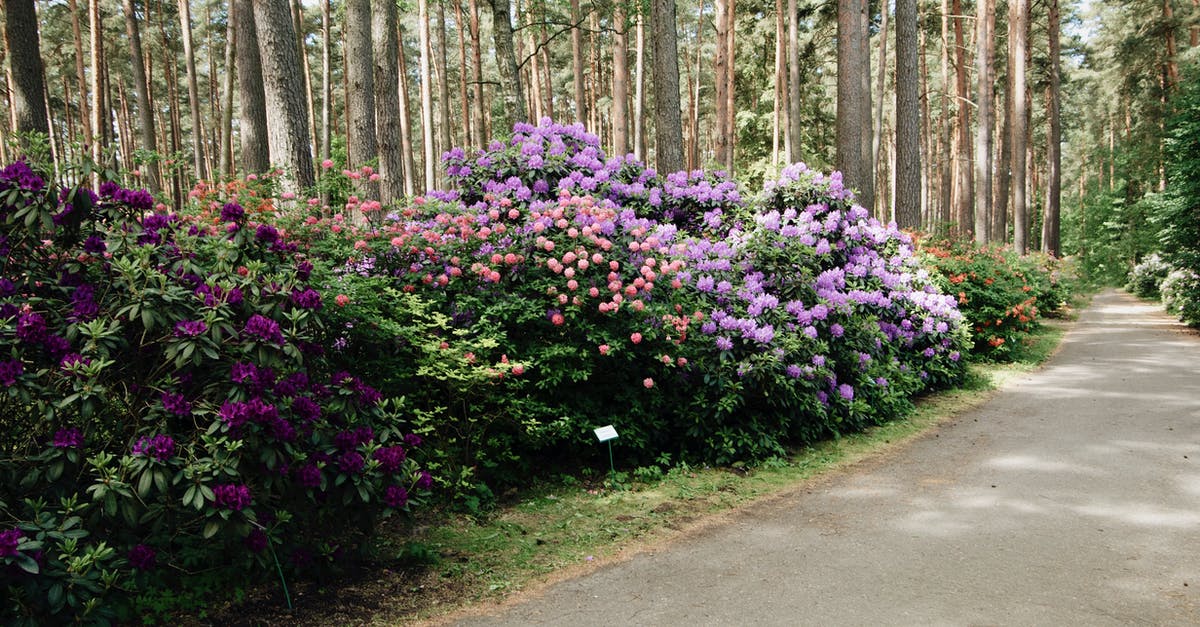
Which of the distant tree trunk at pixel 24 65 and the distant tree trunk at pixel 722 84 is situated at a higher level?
the distant tree trunk at pixel 722 84

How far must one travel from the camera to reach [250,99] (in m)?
10.5

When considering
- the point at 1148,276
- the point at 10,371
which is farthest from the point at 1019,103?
the point at 10,371

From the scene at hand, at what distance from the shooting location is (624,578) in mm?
3701

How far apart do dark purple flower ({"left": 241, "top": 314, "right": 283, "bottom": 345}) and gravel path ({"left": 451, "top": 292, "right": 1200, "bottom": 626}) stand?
1.57 metres

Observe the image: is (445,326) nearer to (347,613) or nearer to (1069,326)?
(347,613)

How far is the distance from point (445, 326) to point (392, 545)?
135 centimetres

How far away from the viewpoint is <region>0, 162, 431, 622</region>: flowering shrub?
105 inches

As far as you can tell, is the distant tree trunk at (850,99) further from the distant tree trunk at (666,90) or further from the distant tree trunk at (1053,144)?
the distant tree trunk at (1053,144)

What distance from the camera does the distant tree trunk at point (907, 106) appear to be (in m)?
12.3

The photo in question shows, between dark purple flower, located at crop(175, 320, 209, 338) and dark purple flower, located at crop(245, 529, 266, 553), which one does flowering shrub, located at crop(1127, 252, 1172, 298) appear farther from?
dark purple flower, located at crop(175, 320, 209, 338)

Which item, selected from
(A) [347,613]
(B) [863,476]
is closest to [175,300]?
(A) [347,613]

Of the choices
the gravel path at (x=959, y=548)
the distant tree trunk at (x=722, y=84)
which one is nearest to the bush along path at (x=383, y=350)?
the gravel path at (x=959, y=548)

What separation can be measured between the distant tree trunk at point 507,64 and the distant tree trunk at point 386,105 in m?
1.81

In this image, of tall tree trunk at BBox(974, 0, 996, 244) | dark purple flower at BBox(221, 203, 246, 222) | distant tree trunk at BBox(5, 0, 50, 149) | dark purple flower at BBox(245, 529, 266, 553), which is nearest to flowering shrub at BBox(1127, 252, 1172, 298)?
tall tree trunk at BBox(974, 0, 996, 244)
